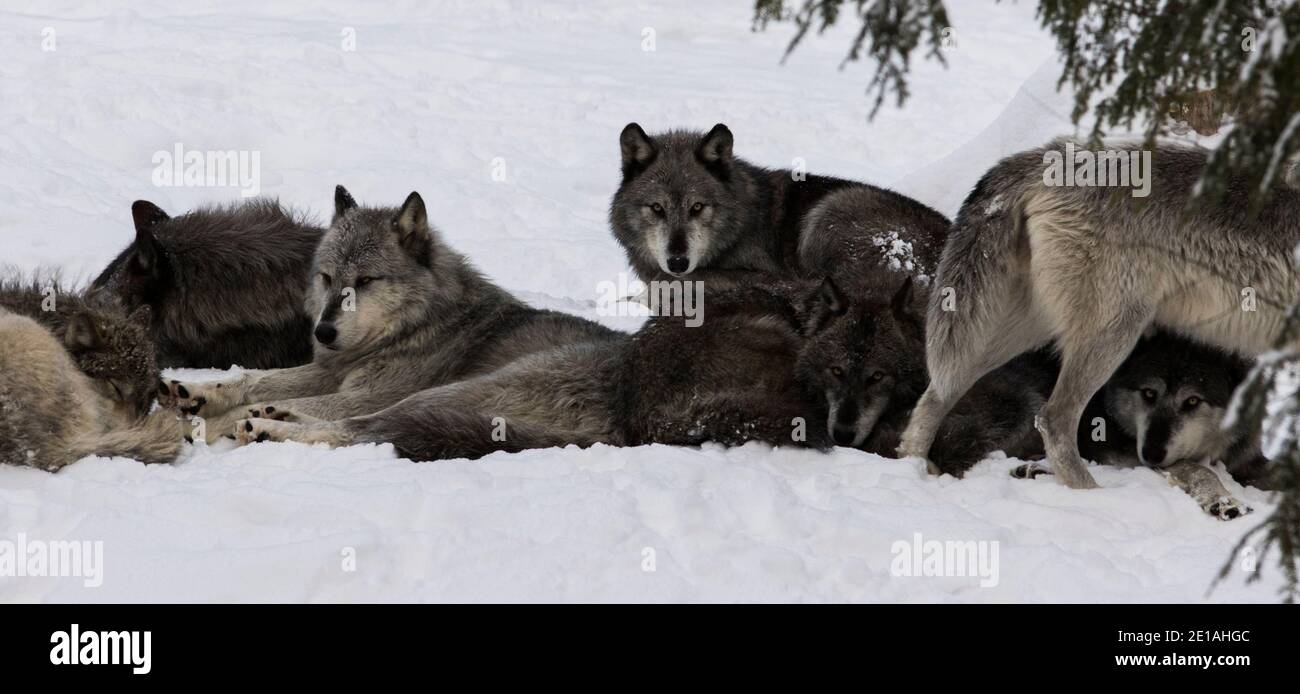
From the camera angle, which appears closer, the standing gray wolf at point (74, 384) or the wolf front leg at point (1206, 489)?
the standing gray wolf at point (74, 384)

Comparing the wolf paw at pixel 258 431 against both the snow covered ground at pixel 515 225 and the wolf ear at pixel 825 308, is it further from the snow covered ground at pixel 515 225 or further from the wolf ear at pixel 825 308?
the wolf ear at pixel 825 308

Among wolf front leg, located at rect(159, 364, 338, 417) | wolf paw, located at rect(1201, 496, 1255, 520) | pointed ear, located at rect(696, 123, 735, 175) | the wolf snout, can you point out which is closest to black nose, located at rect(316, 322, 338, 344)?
the wolf snout

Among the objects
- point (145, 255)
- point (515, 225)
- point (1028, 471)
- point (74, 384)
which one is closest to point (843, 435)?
point (1028, 471)

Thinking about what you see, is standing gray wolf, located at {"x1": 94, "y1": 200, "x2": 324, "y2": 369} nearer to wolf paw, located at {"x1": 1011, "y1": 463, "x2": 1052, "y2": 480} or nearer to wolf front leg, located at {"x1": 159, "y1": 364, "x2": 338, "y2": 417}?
wolf front leg, located at {"x1": 159, "y1": 364, "x2": 338, "y2": 417}

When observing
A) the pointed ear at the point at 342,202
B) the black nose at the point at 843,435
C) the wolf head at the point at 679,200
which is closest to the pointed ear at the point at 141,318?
the pointed ear at the point at 342,202

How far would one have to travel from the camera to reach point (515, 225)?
12234 millimetres


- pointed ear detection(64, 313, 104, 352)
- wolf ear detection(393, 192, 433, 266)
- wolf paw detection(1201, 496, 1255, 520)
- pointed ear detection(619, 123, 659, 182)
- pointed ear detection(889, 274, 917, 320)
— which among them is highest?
pointed ear detection(619, 123, 659, 182)

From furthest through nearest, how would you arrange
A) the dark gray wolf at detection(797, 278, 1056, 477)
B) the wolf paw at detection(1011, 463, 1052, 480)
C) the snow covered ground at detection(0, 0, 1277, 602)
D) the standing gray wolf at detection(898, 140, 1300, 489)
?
1. the dark gray wolf at detection(797, 278, 1056, 477)
2. the wolf paw at detection(1011, 463, 1052, 480)
3. the standing gray wolf at detection(898, 140, 1300, 489)
4. the snow covered ground at detection(0, 0, 1277, 602)

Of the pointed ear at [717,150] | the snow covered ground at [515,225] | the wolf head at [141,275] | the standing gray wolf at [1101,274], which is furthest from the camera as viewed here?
the pointed ear at [717,150]

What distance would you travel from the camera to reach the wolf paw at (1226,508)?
5.42 metres

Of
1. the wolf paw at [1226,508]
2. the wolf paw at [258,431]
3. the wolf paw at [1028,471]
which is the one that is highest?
the wolf paw at [258,431]

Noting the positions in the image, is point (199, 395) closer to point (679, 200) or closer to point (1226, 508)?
point (679, 200)

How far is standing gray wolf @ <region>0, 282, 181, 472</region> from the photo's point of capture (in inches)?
210

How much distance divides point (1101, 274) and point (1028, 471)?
0.94 m
